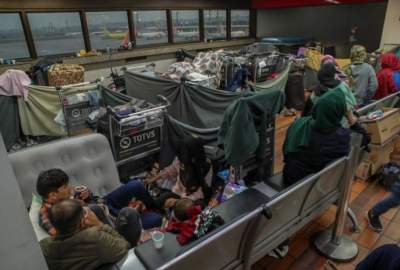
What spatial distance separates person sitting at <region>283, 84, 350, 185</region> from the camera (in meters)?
1.83

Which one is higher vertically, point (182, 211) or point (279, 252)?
point (182, 211)

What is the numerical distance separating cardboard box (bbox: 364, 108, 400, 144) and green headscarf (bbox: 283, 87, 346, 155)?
3.51ft

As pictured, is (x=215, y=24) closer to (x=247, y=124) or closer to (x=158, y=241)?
(x=247, y=124)

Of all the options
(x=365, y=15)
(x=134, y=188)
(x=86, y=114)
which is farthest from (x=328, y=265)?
(x=365, y=15)

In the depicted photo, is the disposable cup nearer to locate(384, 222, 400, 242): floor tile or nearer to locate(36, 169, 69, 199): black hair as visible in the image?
locate(36, 169, 69, 199): black hair

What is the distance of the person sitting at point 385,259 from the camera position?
1.07 m

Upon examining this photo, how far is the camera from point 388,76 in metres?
3.53

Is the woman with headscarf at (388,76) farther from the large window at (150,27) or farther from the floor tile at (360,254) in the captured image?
the large window at (150,27)

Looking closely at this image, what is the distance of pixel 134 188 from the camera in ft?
7.51

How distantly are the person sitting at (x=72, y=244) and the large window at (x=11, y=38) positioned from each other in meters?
4.97

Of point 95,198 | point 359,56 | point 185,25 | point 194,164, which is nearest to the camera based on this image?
point 95,198

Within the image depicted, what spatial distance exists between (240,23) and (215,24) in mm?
1149

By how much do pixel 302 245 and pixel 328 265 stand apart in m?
0.26

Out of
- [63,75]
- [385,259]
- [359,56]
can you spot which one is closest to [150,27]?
[63,75]
